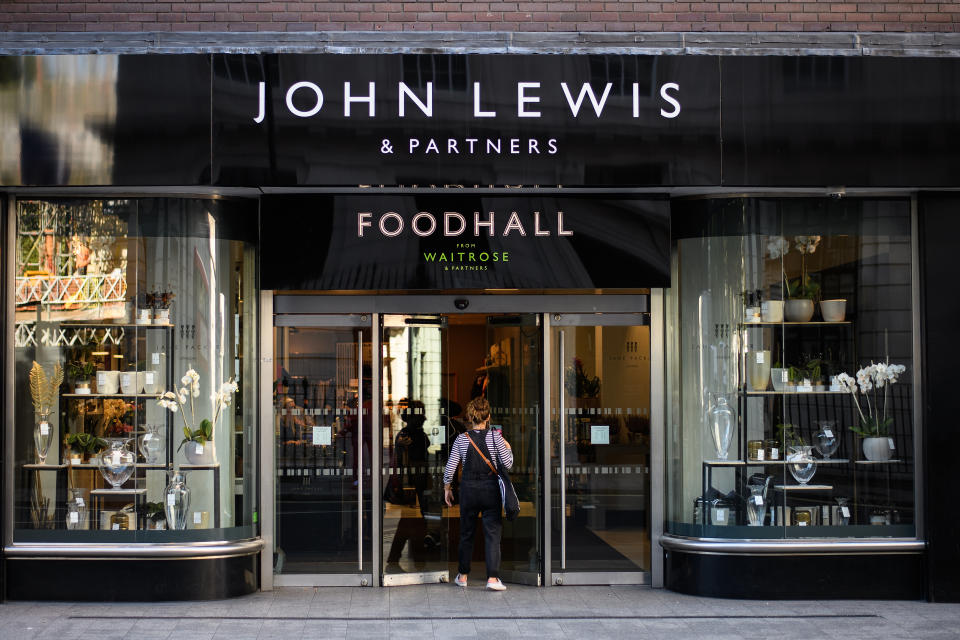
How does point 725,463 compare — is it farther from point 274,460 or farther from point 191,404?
point 191,404

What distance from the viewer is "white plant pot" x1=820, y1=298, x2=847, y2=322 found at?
9.55m

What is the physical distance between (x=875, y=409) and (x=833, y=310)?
3.13 ft

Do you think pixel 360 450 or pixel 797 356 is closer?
pixel 797 356

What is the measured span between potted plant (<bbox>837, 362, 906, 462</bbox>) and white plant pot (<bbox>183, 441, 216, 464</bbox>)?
563 centimetres

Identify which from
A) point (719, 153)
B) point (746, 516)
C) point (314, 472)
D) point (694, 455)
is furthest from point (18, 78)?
point (746, 516)

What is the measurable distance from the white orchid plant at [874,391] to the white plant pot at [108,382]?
6.39m

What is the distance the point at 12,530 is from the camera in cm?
902

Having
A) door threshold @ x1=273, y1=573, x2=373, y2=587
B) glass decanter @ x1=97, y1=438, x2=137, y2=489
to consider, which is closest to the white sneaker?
door threshold @ x1=273, y1=573, x2=373, y2=587

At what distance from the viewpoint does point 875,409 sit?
31.2 feet

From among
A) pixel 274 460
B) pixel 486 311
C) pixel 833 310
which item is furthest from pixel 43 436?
pixel 833 310

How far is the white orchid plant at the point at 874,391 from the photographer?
948 cm

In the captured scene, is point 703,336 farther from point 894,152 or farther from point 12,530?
point 12,530

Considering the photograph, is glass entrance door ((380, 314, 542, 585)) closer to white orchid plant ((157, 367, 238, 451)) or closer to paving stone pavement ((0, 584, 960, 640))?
paving stone pavement ((0, 584, 960, 640))

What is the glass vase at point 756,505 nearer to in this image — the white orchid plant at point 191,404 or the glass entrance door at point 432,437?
the glass entrance door at point 432,437
